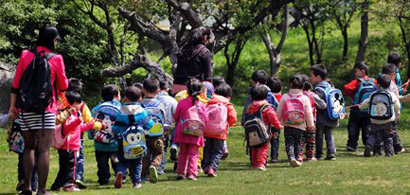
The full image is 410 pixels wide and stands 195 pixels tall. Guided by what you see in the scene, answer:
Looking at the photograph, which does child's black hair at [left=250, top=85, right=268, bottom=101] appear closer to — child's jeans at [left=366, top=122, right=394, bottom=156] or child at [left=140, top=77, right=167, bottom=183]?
child at [left=140, top=77, right=167, bottom=183]

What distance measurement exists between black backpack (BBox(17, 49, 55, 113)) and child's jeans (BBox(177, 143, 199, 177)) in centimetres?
286

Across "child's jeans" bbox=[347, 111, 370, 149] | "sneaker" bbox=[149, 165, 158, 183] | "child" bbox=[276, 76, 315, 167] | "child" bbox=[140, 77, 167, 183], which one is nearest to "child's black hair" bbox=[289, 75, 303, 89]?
"child" bbox=[276, 76, 315, 167]

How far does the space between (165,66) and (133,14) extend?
12520mm

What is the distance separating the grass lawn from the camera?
404 inches

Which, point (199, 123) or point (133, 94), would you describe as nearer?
point (133, 94)

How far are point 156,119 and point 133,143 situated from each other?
33.5 inches

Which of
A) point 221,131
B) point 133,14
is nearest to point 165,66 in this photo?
point 133,14

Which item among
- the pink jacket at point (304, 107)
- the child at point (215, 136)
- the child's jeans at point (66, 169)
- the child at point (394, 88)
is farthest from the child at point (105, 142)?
the child at point (394, 88)

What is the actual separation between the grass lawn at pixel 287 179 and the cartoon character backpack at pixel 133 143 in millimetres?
443

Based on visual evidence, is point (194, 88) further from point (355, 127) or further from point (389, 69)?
point (355, 127)

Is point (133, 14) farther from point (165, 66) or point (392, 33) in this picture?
point (392, 33)

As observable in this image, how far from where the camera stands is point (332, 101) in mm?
14062

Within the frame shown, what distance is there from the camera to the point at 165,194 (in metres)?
10.1

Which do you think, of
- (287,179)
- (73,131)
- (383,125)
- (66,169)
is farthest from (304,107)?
(66,169)
